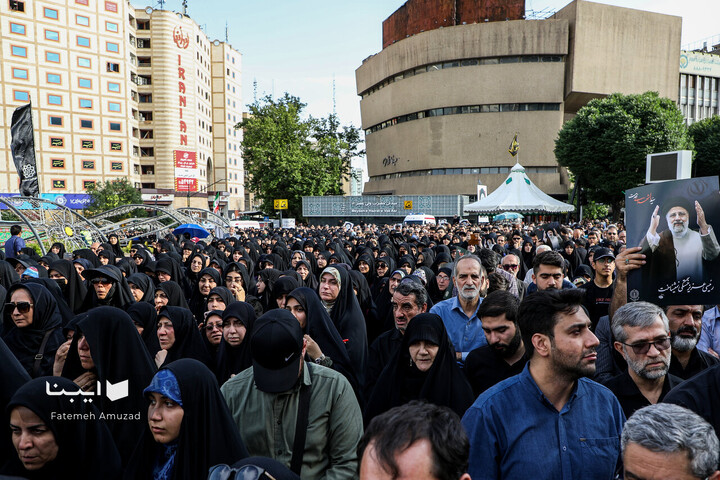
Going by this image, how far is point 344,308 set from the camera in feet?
16.0

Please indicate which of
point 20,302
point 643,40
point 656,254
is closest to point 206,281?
point 20,302

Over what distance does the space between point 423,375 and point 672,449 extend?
155 centimetres

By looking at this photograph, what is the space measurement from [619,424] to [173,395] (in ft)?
6.15

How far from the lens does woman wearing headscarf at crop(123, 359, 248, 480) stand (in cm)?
213

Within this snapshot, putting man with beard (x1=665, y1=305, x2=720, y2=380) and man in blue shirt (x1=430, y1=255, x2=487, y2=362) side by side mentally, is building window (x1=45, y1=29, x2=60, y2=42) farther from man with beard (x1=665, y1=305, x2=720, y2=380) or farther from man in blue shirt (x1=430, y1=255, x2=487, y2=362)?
man with beard (x1=665, y1=305, x2=720, y2=380)

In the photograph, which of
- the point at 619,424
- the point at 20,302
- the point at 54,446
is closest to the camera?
the point at 619,424

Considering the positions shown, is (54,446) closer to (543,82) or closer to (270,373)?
(270,373)

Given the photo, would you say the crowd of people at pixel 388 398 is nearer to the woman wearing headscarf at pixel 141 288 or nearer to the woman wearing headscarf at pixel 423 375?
the woman wearing headscarf at pixel 423 375

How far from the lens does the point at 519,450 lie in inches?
74.9

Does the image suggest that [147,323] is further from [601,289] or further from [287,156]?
[287,156]

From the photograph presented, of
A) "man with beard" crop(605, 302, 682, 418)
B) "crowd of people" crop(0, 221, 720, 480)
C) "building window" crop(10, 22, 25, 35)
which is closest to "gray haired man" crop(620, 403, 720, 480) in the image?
"crowd of people" crop(0, 221, 720, 480)

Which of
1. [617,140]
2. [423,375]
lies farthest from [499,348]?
[617,140]

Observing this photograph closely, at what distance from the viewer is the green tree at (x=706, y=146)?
116ft

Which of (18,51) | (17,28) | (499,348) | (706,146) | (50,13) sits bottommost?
(499,348)
